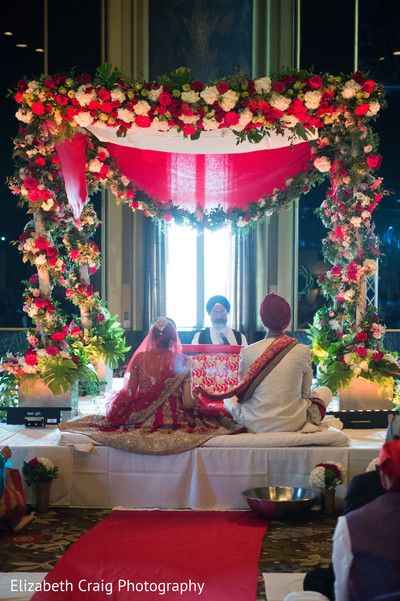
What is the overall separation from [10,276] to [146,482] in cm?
743

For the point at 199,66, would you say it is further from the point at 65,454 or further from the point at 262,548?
the point at 262,548

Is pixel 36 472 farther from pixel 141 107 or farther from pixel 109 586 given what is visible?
pixel 141 107

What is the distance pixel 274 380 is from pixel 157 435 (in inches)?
36.1

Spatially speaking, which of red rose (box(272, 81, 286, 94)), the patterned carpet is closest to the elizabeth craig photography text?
the patterned carpet

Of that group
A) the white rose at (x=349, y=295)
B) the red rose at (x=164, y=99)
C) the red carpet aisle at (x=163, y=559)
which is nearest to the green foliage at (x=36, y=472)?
the red carpet aisle at (x=163, y=559)

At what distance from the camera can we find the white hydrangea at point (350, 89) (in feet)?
23.8

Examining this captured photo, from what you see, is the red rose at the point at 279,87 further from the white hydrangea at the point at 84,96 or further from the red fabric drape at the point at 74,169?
the red fabric drape at the point at 74,169

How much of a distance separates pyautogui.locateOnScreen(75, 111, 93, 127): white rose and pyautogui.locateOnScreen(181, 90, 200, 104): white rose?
2.40 feet

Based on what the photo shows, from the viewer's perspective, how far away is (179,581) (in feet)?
15.8

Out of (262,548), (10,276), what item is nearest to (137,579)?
(262,548)

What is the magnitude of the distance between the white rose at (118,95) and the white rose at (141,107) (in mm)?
126

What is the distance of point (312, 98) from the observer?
23.4 ft

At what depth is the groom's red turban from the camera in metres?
6.71

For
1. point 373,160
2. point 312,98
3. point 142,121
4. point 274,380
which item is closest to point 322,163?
point 373,160
